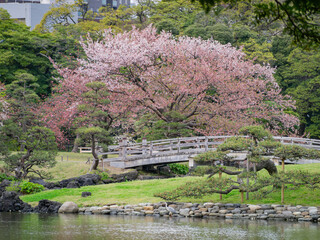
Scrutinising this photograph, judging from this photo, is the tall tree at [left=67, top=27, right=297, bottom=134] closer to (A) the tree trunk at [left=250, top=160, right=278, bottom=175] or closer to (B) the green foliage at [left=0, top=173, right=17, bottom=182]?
(B) the green foliage at [left=0, top=173, right=17, bottom=182]

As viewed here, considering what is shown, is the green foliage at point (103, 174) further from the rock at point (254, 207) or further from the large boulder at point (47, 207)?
the rock at point (254, 207)

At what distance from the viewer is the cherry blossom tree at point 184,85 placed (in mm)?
28922

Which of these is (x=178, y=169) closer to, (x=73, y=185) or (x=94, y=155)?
(x=94, y=155)

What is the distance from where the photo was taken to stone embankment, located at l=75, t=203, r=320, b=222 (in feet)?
55.3

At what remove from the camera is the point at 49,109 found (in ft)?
111

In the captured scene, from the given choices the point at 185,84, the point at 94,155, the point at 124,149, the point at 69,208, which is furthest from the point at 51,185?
the point at 185,84

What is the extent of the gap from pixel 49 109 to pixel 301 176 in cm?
2133

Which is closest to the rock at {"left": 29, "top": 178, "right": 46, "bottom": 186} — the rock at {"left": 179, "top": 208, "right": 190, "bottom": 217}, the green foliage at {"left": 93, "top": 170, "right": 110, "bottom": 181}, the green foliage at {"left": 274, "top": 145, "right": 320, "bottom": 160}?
the green foliage at {"left": 93, "top": 170, "right": 110, "bottom": 181}

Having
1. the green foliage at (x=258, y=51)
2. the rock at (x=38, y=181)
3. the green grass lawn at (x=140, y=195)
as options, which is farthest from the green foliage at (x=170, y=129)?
the green foliage at (x=258, y=51)

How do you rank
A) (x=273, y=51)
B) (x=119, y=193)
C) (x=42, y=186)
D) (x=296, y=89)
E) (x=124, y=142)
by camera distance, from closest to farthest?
(x=119, y=193), (x=42, y=186), (x=124, y=142), (x=296, y=89), (x=273, y=51)

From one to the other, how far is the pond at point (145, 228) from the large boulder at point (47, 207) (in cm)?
148

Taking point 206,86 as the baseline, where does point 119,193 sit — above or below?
below

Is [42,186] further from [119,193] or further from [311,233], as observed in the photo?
[311,233]

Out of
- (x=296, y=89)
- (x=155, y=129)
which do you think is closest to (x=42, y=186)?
(x=155, y=129)
